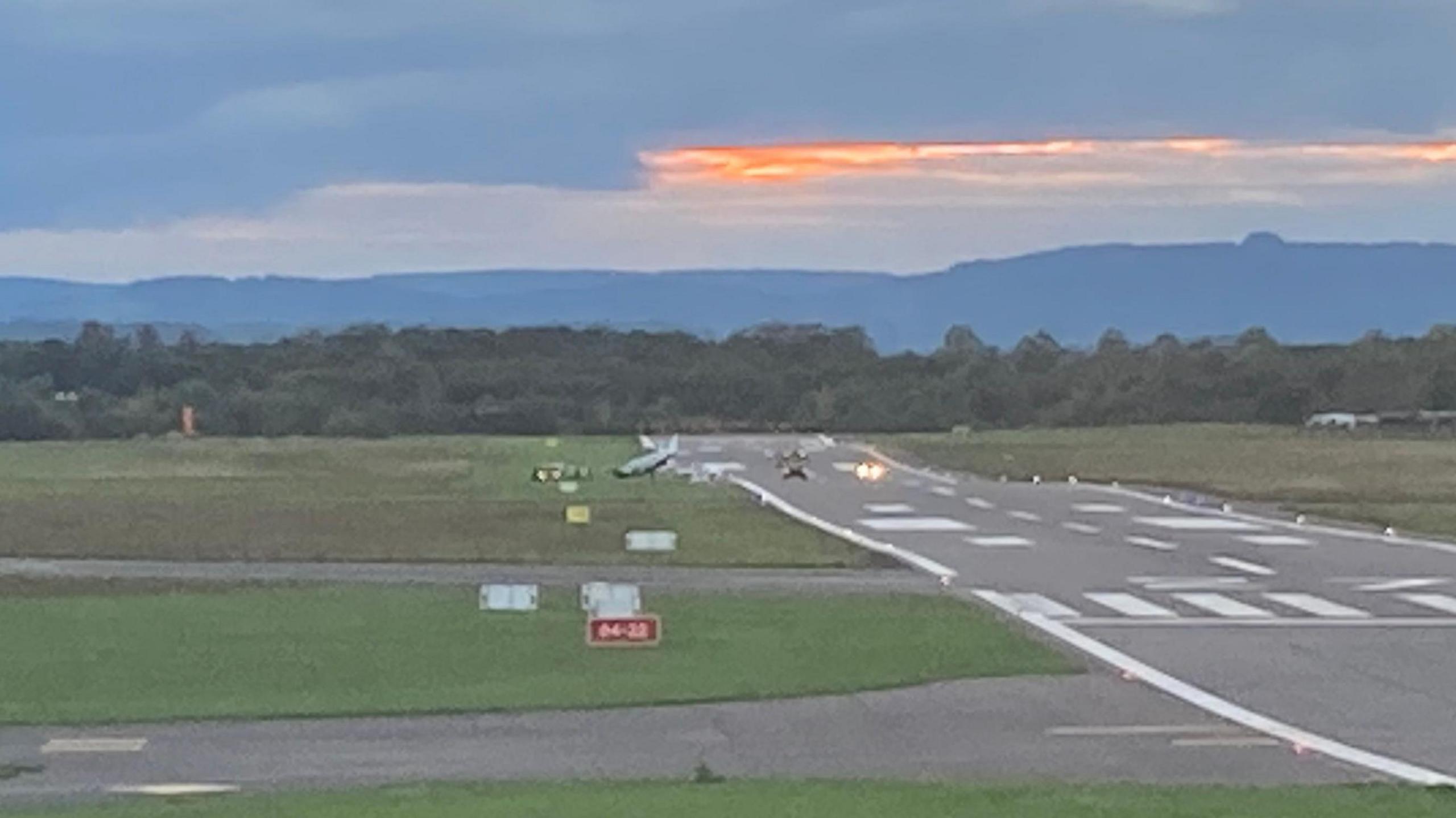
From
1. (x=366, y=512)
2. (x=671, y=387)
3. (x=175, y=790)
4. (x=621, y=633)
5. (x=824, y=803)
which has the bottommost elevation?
(x=366, y=512)

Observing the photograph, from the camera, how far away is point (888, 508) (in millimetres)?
60969

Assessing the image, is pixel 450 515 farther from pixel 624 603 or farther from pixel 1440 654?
pixel 1440 654

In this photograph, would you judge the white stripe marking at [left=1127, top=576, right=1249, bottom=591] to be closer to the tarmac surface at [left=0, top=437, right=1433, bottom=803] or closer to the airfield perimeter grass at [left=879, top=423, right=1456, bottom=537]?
the tarmac surface at [left=0, top=437, right=1433, bottom=803]

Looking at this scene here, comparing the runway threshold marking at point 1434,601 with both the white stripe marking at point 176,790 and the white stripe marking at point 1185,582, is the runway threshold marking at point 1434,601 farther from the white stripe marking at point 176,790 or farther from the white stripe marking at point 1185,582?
the white stripe marking at point 176,790

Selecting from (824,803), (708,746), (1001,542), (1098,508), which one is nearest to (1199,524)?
(1098,508)

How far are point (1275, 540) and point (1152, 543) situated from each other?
282 cm

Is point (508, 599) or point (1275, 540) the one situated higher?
point (508, 599)

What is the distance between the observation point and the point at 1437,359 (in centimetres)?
13588

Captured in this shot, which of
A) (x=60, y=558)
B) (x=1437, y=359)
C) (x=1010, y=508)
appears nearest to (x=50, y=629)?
(x=60, y=558)

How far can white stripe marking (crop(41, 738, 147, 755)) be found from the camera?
22.1 meters

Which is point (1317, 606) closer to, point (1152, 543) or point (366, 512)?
point (1152, 543)

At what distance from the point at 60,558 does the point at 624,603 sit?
56.8 ft

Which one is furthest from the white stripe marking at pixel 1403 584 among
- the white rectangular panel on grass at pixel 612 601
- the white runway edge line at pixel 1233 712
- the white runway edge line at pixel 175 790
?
the white runway edge line at pixel 175 790

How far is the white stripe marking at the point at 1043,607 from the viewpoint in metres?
34.7
